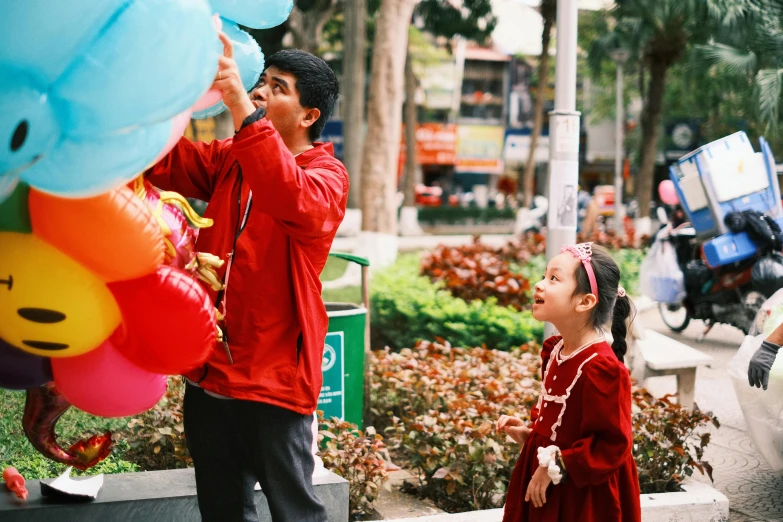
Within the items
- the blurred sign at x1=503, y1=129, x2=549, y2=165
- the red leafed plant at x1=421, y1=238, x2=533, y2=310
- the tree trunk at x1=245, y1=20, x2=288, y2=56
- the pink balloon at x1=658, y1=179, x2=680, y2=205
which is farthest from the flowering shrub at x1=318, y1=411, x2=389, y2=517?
the blurred sign at x1=503, y1=129, x2=549, y2=165

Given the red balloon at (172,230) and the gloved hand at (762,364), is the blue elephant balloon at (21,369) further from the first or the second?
the gloved hand at (762,364)

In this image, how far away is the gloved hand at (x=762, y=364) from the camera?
425cm

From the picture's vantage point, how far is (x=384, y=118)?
12.7 meters

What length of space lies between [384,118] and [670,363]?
7393mm

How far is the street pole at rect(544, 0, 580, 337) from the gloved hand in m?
1.71

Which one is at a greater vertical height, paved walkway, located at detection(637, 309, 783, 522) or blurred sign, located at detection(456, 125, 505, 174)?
blurred sign, located at detection(456, 125, 505, 174)

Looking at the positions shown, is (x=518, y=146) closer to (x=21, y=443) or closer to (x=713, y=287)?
(x=713, y=287)

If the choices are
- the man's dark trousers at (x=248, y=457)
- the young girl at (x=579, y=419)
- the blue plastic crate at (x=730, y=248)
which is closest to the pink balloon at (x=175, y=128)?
the man's dark trousers at (x=248, y=457)

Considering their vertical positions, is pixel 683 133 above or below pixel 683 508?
above

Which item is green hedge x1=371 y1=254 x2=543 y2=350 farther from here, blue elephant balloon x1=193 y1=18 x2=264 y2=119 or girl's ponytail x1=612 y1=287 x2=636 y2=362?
blue elephant balloon x1=193 y1=18 x2=264 y2=119

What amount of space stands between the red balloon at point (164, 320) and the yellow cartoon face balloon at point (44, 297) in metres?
0.08

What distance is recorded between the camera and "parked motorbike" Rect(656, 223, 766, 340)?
945 centimetres

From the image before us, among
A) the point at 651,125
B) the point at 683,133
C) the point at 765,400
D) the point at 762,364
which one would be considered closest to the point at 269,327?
the point at 762,364

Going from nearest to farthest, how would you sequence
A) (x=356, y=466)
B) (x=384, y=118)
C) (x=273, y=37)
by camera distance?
(x=356, y=466), (x=384, y=118), (x=273, y=37)
